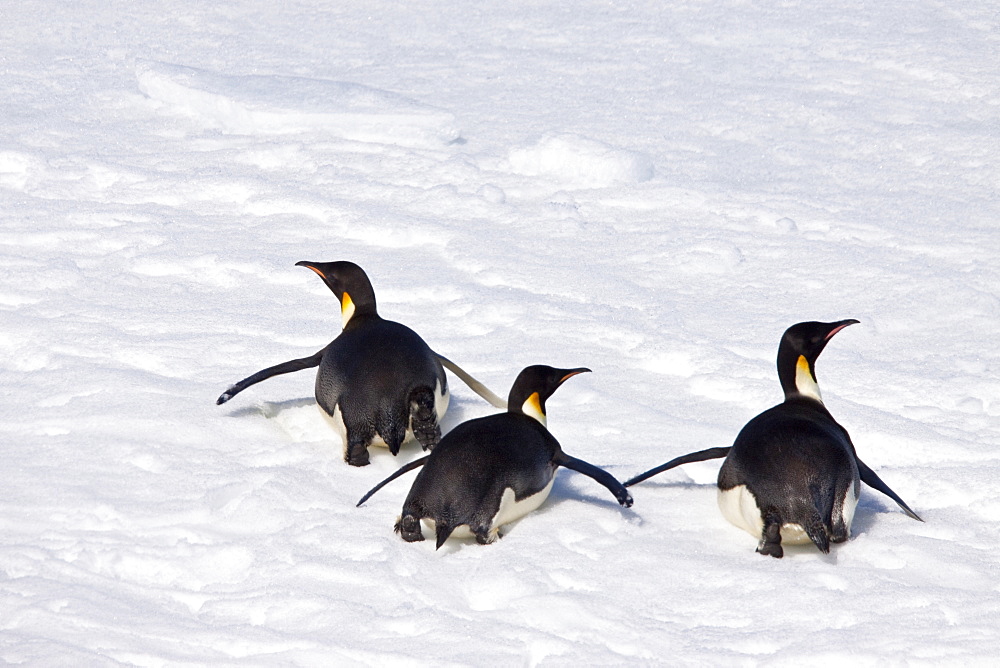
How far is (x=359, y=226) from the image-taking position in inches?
207

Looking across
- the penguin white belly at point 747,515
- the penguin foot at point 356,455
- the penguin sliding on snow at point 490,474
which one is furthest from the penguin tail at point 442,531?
the penguin white belly at point 747,515

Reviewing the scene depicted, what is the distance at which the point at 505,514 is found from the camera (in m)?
2.76

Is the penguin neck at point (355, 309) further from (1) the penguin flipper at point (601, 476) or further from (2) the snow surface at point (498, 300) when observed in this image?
(1) the penguin flipper at point (601, 476)

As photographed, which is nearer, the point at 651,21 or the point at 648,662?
the point at 648,662

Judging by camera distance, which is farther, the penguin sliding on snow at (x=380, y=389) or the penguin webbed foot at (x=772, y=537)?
the penguin sliding on snow at (x=380, y=389)

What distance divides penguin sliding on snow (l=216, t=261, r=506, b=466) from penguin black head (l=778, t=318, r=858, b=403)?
0.96 meters

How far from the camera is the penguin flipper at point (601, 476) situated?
113 inches

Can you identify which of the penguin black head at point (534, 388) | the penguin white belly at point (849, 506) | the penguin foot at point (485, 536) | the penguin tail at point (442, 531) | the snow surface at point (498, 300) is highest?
the penguin black head at point (534, 388)

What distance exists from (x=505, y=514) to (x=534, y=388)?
39 centimetres

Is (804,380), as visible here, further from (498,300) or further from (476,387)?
(498,300)

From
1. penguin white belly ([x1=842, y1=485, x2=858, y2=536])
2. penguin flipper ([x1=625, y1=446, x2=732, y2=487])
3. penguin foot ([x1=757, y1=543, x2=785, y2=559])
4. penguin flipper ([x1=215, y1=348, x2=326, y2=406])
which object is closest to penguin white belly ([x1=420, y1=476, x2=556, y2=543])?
penguin flipper ([x1=625, y1=446, x2=732, y2=487])

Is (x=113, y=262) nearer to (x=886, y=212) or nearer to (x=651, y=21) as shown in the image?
(x=886, y=212)

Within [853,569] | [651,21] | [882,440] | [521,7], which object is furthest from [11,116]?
[853,569]

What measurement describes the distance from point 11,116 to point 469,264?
3.18 metres
